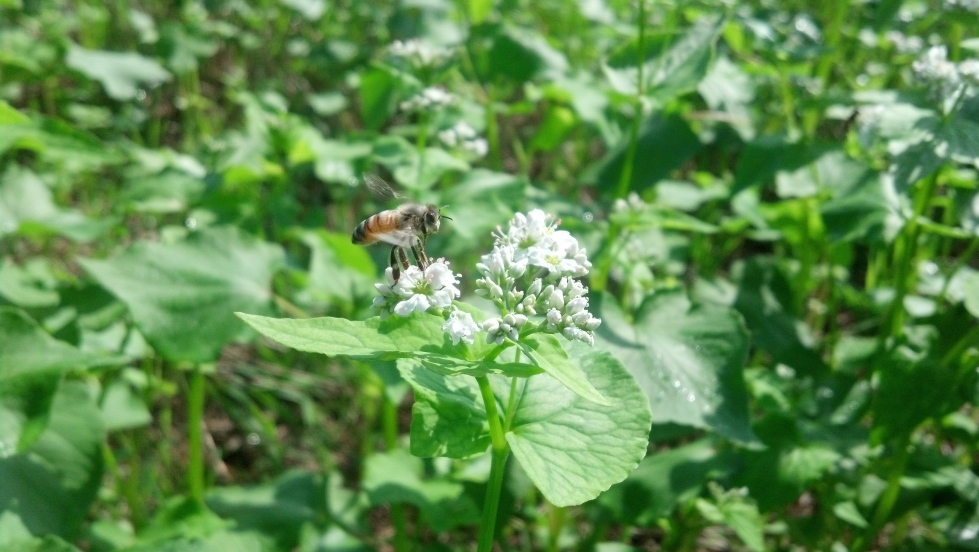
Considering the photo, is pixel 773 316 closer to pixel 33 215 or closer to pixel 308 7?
pixel 33 215

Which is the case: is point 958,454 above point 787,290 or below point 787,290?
below

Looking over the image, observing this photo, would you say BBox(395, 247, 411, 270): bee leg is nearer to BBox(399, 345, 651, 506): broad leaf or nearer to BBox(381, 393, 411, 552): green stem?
BBox(399, 345, 651, 506): broad leaf

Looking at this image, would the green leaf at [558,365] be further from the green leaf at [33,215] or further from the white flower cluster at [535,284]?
the green leaf at [33,215]

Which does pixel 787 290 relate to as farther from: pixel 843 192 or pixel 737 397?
pixel 737 397

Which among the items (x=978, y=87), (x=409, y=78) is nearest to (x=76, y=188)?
(x=409, y=78)

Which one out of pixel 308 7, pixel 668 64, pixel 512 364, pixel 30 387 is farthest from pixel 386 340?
pixel 308 7

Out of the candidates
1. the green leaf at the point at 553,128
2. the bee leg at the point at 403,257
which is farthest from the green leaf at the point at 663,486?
the green leaf at the point at 553,128

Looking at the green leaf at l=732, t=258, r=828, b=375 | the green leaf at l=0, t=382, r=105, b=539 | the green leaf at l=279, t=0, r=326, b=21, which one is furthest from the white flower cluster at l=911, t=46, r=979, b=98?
the green leaf at l=279, t=0, r=326, b=21
